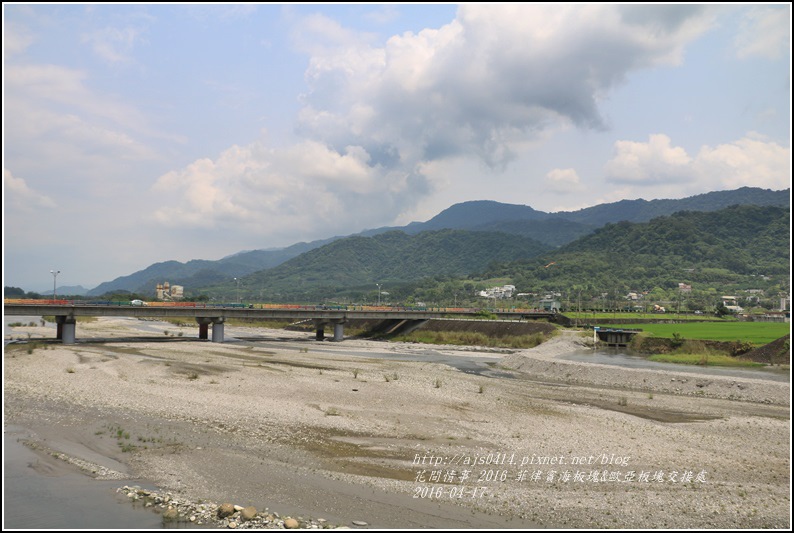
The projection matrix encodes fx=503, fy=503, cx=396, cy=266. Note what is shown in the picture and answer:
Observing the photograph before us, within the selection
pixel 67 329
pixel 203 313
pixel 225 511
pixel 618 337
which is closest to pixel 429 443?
pixel 225 511

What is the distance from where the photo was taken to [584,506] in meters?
18.8

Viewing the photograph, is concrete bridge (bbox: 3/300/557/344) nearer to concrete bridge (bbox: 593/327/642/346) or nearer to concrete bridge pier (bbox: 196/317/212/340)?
concrete bridge pier (bbox: 196/317/212/340)

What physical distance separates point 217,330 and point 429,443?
77889mm

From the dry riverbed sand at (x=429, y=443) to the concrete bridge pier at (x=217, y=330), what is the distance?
44.1 meters

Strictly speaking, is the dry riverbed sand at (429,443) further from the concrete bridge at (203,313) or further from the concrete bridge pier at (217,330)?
the concrete bridge pier at (217,330)

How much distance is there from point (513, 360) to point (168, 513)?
2215 inches

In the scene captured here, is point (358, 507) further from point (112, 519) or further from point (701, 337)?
point (701, 337)

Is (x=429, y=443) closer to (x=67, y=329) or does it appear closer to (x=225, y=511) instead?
(x=225, y=511)

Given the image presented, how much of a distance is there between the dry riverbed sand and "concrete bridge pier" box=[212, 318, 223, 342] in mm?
44057

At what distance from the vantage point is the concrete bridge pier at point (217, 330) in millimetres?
94625

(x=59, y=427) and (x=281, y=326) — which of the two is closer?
(x=59, y=427)

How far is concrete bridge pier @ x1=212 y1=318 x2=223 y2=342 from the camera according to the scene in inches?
3725

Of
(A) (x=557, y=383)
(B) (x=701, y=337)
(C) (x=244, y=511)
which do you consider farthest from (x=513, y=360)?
(C) (x=244, y=511)

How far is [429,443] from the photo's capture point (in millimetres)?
26531
